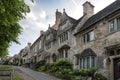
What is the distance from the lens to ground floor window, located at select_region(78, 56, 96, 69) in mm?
25203

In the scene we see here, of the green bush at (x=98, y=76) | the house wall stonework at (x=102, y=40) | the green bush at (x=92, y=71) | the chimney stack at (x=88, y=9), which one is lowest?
the green bush at (x=98, y=76)

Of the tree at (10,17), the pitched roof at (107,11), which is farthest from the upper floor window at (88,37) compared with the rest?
the tree at (10,17)

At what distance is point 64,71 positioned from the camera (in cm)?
2759

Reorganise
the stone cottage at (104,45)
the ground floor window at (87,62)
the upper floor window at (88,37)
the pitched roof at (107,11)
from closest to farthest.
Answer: the stone cottage at (104,45) → the pitched roof at (107,11) → the ground floor window at (87,62) → the upper floor window at (88,37)

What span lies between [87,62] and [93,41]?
2.71 metres

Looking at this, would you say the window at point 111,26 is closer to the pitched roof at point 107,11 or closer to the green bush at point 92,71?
the pitched roof at point 107,11

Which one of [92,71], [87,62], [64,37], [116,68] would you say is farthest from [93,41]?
[64,37]

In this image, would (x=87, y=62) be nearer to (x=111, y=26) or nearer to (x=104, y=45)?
(x=104, y=45)

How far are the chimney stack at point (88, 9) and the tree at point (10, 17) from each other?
17068mm

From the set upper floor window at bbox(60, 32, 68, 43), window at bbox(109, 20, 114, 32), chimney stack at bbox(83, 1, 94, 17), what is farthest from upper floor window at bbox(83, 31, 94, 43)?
upper floor window at bbox(60, 32, 68, 43)

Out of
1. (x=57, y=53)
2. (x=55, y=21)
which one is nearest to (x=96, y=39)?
(x=57, y=53)

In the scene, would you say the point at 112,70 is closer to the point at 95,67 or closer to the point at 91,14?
the point at 95,67

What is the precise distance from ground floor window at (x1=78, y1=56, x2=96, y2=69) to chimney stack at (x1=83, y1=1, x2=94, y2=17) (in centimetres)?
883

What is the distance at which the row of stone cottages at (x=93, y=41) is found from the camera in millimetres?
21531
